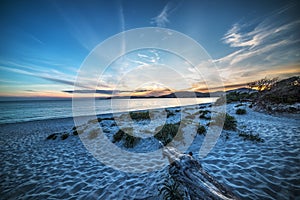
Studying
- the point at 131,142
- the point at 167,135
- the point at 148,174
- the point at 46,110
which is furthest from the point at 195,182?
the point at 46,110

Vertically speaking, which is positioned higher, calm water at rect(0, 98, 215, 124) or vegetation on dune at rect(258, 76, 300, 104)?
vegetation on dune at rect(258, 76, 300, 104)

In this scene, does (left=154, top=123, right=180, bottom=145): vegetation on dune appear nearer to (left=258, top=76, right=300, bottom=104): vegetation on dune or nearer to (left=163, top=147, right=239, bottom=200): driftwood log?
(left=163, top=147, right=239, bottom=200): driftwood log

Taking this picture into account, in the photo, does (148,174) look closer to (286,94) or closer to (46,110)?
(286,94)

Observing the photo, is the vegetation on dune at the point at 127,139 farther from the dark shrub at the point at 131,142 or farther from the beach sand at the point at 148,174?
the beach sand at the point at 148,174

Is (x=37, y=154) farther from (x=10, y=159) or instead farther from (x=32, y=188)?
(x=32, y=188)

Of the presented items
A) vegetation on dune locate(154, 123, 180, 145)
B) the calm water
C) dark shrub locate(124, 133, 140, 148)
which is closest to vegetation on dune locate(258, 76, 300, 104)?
vegetation on dune locate(154, 123, 180, 145)

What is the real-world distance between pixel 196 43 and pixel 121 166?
13614mm

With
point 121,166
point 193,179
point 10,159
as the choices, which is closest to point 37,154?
point 10,159

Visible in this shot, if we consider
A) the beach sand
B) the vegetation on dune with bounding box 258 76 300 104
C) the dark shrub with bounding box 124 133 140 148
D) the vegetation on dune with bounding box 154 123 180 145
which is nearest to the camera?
the beach sand

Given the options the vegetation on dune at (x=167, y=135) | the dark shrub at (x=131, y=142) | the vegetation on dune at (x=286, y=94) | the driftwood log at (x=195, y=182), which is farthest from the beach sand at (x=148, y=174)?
the vegetation on dune at (x=286, y=94)

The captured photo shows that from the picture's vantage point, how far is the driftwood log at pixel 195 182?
304cm

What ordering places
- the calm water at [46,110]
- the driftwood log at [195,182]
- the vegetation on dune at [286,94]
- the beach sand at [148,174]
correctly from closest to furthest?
the driftwood log at [195,182] → the beach sand at [148,174] → the vegetation on dune at [286,94] → the calm water at [46,110]

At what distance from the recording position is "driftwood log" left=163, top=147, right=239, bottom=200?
9.97 ft

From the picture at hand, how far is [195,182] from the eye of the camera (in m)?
3.32
